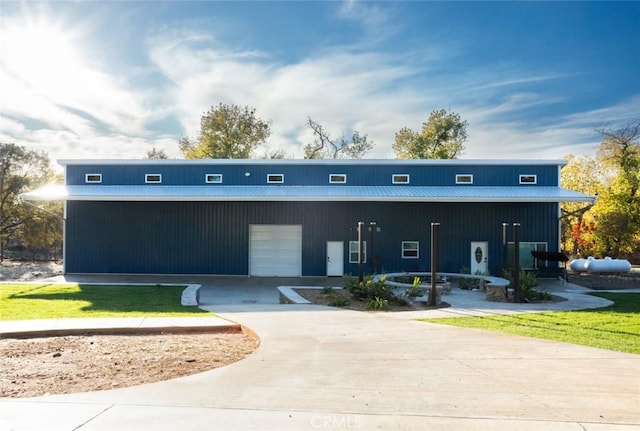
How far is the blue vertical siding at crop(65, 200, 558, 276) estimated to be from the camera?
1955 centimetres

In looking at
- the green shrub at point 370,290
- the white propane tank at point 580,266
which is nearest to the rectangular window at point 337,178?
the green shrub at point 370,290

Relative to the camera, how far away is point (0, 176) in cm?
2777

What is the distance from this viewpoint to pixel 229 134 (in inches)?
1576

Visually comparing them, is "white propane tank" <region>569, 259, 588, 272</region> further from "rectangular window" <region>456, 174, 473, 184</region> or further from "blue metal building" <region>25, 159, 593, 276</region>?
"rectangular window" <region>456, 174, 473, 184</region>

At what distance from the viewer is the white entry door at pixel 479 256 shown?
19578mm

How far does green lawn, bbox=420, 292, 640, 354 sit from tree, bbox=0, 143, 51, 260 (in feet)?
96.6

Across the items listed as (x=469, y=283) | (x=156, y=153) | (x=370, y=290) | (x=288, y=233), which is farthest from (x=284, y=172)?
(x=156, y=153)

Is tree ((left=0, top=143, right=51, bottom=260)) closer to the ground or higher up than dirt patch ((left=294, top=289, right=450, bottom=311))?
higher up

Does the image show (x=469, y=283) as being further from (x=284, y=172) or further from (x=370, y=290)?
(x=284, y=172)

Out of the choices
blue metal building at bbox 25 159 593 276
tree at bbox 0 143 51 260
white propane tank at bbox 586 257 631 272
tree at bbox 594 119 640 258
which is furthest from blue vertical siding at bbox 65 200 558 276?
tree at bbox 0 143 51 260

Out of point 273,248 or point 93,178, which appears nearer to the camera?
point 273,248

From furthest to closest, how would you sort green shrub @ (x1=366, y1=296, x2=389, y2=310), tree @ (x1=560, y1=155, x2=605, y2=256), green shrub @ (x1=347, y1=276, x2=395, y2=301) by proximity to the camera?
tree @ (x1=560, y1=155, x2=605, y2=256) < green shrub @ (x1=347, y1=276, x2=395, y2=301) < green shrub @ (x1=366, y1=296, x2=389, y2=310)

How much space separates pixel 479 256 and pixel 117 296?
15253 mm

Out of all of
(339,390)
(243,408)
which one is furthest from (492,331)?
(243,408)
